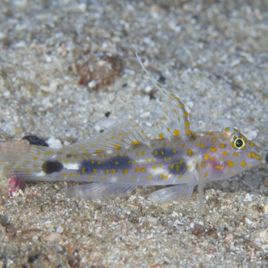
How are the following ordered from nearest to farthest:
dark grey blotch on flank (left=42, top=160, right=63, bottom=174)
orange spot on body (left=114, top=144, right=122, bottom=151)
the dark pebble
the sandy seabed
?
1. the sandy seabed
2. dark grey blotch on flank (left=42, top=160, right=63, bottom=174)
3. orange spot on body (left=114, top=144, right=122, bottom=151)
4. the dark pebble

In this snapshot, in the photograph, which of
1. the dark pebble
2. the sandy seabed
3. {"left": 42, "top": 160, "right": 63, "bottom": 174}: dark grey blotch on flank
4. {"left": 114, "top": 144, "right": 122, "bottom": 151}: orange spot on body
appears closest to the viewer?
the sandy seabed

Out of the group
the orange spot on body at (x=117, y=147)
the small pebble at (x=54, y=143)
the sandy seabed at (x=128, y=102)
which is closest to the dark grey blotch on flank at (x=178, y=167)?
the sandy seabed at (x=128, y=102)

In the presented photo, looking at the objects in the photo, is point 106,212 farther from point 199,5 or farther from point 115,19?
point 199,5

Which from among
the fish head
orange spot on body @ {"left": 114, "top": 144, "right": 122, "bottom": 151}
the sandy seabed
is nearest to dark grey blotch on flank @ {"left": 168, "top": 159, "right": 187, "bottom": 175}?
the fish head

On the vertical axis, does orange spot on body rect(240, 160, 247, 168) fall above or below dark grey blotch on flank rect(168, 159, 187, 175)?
above

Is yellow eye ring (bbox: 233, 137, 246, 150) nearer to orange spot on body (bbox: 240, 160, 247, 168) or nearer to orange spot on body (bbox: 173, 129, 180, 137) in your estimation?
orange spot on body (bbox: 240, 160, 247, 168)

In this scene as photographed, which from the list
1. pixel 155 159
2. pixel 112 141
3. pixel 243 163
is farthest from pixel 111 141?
pixel 243 163
